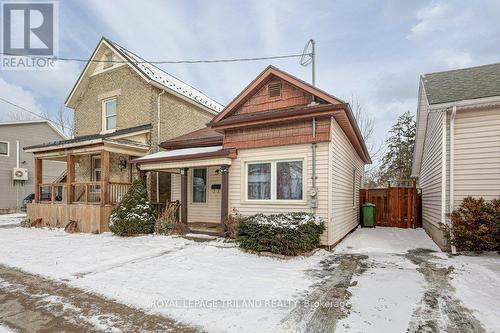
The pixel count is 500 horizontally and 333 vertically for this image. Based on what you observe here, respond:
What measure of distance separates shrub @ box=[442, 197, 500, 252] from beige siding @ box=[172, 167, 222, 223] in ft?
25.5

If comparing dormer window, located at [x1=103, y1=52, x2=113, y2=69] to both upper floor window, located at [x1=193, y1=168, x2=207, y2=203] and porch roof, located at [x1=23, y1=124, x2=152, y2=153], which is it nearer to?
porch roof, located at [x1=23, y1=124, x2=152, y2=153]

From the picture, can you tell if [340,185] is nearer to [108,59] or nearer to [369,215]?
[369,215]

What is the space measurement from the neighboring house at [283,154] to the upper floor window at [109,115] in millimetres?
5656

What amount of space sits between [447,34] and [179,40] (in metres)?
13.1

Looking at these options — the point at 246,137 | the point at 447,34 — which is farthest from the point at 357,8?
the point at 246,137

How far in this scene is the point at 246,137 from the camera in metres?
9.31

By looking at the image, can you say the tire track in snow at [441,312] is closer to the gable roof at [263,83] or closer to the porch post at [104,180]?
the gable roof at [263,83]

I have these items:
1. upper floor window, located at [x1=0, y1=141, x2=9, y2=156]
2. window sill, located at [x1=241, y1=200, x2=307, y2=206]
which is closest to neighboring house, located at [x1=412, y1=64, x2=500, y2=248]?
window sill, located at [x1=241, y1=200, x2=307, y2=206]

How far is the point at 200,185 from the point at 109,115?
6.95m

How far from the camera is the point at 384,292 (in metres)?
4.61

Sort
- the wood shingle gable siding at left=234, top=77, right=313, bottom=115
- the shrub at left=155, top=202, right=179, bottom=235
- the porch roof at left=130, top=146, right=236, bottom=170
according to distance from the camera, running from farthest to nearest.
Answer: the shrub at left=155, top=202, right=179, bottom=235
the porch roof at left=130, top=146, right=236, bottom=170
the wood shingle gable siding at left=234, top=77, right=313, bottom=115

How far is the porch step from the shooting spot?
9.92 metres

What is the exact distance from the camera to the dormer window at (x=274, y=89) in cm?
927

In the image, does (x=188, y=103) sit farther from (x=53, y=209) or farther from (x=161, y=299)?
(x=161, y=299)
